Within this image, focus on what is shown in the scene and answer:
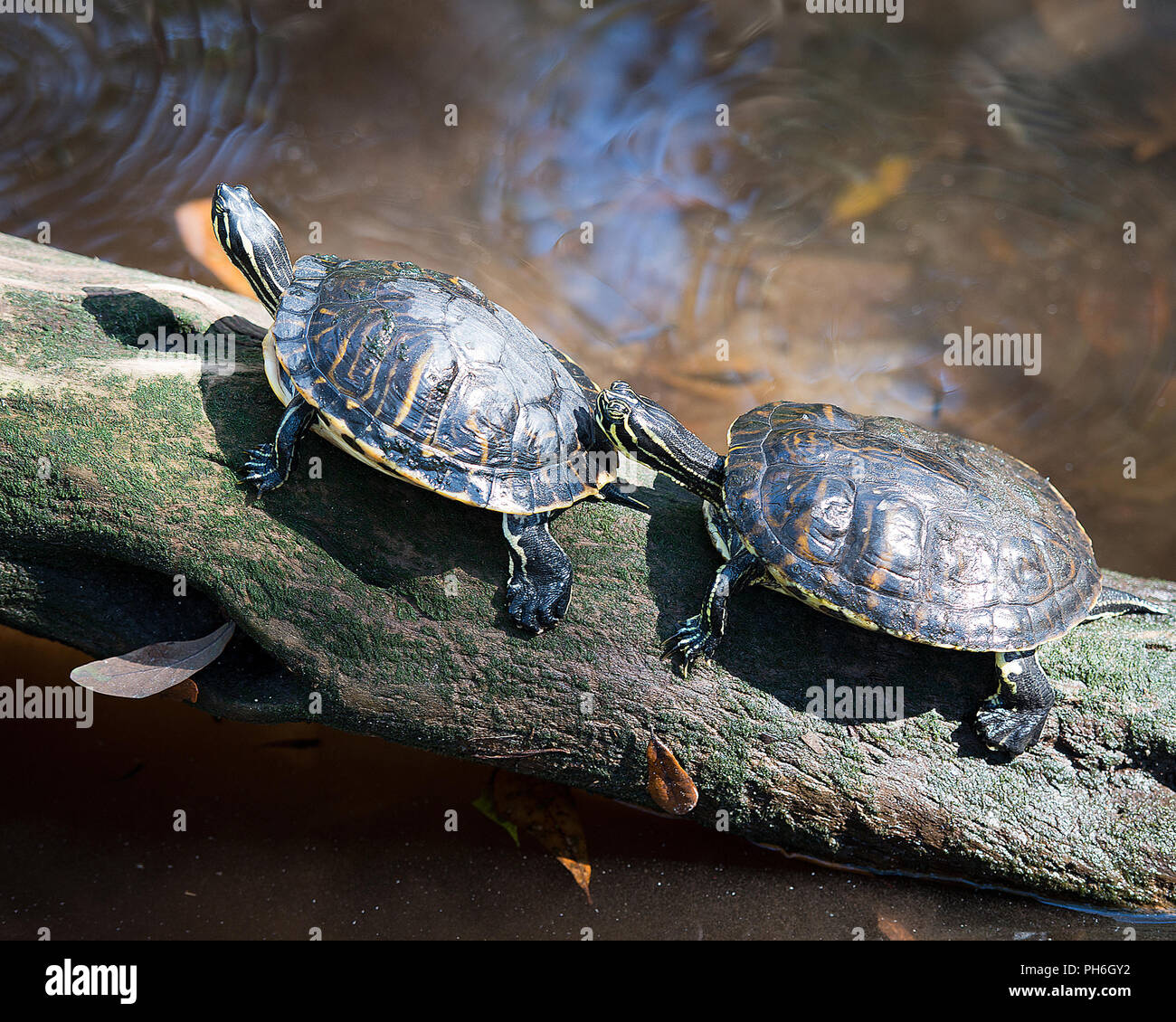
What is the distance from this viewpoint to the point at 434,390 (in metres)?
3.51

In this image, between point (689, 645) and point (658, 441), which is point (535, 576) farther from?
point (658, 441)

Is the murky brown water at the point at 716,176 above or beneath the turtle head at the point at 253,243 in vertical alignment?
above

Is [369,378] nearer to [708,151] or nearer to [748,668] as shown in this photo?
[748,668]

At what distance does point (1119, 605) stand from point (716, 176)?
5207 millimetres

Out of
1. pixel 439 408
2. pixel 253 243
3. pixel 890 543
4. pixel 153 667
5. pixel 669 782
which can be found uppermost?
pixel 253 243

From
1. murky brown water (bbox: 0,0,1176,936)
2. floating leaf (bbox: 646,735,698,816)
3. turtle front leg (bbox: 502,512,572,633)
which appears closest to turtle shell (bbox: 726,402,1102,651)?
turtle front leg (bbox: 502,512,572,633)

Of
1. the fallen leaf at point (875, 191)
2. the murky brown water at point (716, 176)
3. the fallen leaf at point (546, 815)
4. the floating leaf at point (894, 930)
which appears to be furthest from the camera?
the fallen leaf at point (875, 191)

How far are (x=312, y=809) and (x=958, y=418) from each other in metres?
5.74

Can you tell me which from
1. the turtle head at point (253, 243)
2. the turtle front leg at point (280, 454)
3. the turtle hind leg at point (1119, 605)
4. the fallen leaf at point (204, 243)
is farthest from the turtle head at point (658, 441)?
the fallen leaf at point (204, 243)

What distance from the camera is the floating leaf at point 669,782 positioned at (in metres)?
3.58

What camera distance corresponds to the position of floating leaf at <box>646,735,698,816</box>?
358 centimetres

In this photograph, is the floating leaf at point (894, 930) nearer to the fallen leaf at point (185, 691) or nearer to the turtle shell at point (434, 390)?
the turtle shell at point (434, 390)

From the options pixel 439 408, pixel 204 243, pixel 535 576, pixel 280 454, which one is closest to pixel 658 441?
pixel 535 576

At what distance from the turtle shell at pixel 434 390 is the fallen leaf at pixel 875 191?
4777 mm
